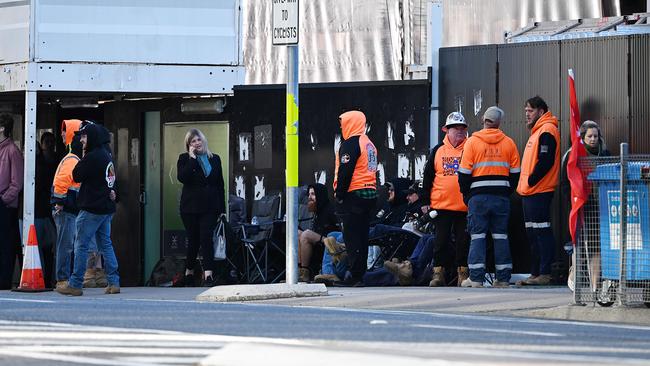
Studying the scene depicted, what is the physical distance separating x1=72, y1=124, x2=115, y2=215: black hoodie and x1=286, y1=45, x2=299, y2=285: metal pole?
285 centimetres

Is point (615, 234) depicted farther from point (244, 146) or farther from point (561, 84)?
point (244, 146)

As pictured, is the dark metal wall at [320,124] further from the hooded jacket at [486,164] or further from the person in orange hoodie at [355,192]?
the hooded jacket at [486,164]

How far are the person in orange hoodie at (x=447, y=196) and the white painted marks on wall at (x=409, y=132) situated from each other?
Result: 1.68 metres

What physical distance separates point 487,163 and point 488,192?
320 millimetres

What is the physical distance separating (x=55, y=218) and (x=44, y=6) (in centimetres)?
256

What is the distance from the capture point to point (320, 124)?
2052 centimetres

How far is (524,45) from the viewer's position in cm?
1870

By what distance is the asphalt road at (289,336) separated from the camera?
8734mm

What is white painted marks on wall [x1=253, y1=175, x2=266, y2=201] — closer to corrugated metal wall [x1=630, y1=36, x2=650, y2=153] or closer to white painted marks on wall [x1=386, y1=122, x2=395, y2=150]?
white painted marks on wall [x1=386, y1=122, x2=395, y2=150]

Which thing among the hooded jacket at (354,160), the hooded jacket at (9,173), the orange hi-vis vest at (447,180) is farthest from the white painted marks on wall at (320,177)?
the hooded jacket at (9,173)

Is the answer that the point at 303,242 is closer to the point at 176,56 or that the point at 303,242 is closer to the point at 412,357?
the point at 176,56

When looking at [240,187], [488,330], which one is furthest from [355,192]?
[488,330]

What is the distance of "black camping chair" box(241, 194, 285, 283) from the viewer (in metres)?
19.7

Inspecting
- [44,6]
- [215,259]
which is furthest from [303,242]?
[44,6]
